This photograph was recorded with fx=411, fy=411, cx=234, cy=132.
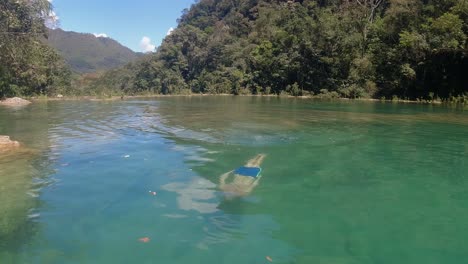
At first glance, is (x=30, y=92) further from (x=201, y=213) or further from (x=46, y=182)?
(x=201, y=213)

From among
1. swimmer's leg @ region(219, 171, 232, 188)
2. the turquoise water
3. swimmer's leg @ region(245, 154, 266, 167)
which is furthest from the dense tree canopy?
swimmer's leg @ region(219, 171, 232, 188)

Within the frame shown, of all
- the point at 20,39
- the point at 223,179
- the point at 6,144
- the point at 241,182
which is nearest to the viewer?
the point at 241,182

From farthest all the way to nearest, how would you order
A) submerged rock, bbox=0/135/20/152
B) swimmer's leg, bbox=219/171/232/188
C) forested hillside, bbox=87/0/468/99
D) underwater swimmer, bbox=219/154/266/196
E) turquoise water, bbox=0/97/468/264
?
forested hillside, bbox=87/0/468/99 < submerged rock, bbox=0/135/20/152 < swimmer's leg, bbox=219/171/232/188 < underwater swimmer, bbox=219/154/266/196 < turquoise water, bbox=0/97/468/264

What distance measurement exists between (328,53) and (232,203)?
129 feet

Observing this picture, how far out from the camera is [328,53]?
4288 cm

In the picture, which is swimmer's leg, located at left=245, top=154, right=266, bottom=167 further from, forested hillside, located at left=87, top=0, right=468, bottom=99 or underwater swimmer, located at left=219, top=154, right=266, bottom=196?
forested hillside, located at left=87, top=0, right=468, bottom=99

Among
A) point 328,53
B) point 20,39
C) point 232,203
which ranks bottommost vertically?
point 232,203

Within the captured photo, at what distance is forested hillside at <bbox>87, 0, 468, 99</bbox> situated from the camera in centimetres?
3072

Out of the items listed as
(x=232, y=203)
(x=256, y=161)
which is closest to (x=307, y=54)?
(x=256, y=161)

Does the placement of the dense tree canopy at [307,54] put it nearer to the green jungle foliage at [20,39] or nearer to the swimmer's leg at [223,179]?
the green jungle foliage at [20,39]

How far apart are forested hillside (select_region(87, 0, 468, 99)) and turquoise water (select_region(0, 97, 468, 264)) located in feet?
73.0

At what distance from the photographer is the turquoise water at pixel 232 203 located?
4328 mm

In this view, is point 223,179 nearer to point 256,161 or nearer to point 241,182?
point 241,182

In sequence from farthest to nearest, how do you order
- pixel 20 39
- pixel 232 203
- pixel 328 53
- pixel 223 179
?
pixel 328 53, pixel 20 39, pixel 223 179, pixel 232 203
